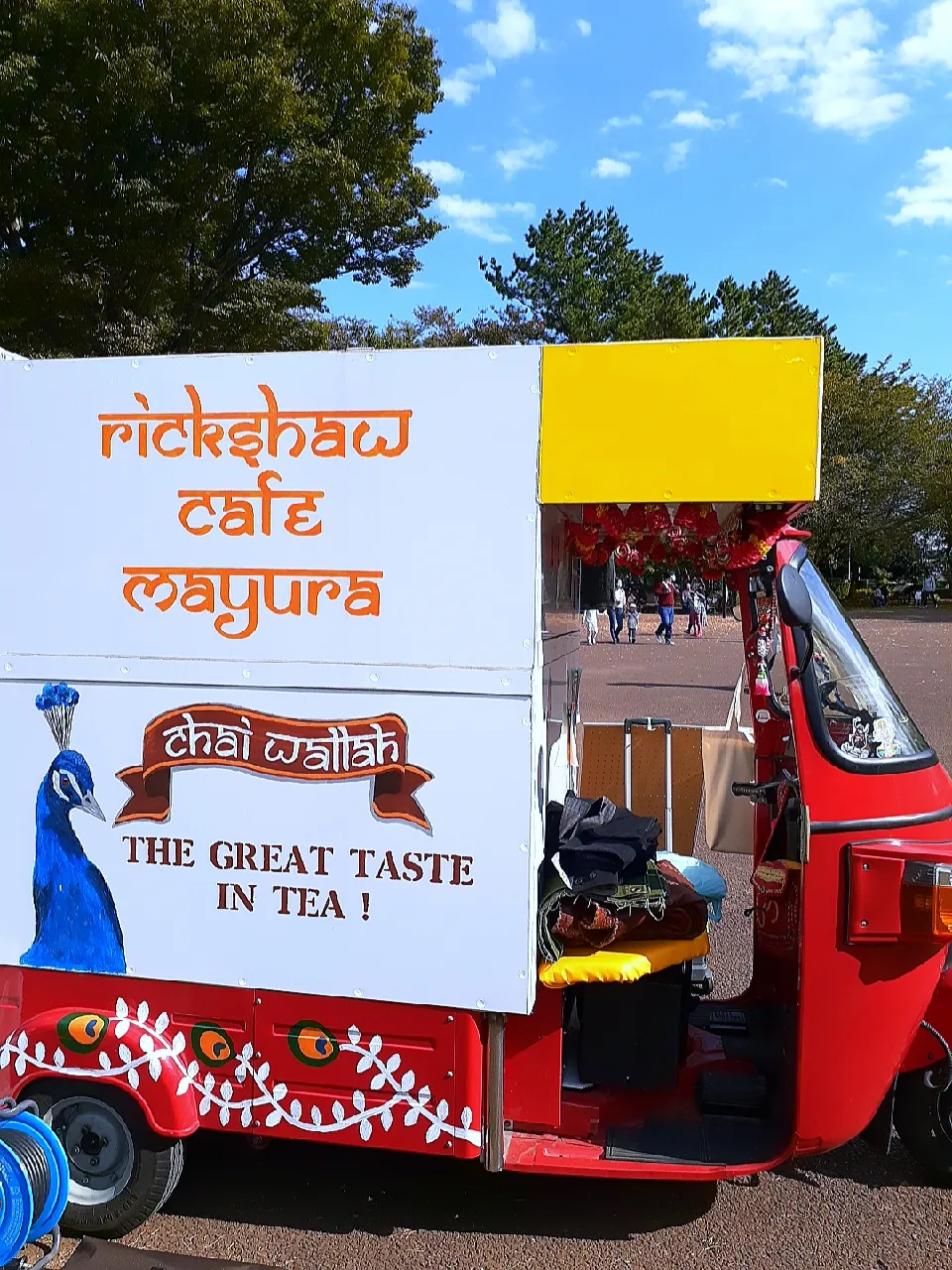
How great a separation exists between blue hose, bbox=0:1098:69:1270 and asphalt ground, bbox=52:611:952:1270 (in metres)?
0.37

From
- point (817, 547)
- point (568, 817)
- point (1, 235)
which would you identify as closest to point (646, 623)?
point (817, 547)

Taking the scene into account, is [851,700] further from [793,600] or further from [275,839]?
[275,839]

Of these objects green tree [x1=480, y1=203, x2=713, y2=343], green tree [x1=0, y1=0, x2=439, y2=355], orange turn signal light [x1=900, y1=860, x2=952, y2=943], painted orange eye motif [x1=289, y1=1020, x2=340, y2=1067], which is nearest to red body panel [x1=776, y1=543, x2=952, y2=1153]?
orange turn signal light [x1=900, y1=860, x2=952, y2=943]

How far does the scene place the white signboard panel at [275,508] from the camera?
2748 mm

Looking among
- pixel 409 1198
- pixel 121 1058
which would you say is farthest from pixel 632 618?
pixel 121 1058

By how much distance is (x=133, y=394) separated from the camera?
2.91m

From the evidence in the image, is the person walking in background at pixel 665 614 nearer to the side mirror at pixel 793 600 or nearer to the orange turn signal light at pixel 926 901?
the side mirror at pixel 793 600

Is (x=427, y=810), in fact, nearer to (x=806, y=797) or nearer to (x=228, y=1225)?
(x=806, y=797)

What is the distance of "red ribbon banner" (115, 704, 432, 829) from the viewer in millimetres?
2791

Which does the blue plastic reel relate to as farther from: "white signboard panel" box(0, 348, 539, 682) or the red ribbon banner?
"white signboard panel" box(0, 348, 539, 682)

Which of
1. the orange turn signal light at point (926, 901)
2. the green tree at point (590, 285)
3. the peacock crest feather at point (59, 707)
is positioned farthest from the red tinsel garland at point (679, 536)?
the green tree at point (590, 285)

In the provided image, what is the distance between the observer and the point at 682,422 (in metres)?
2.65

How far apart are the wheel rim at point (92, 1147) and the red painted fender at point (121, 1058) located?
5.4 inches

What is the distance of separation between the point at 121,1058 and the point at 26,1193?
1.35ft
